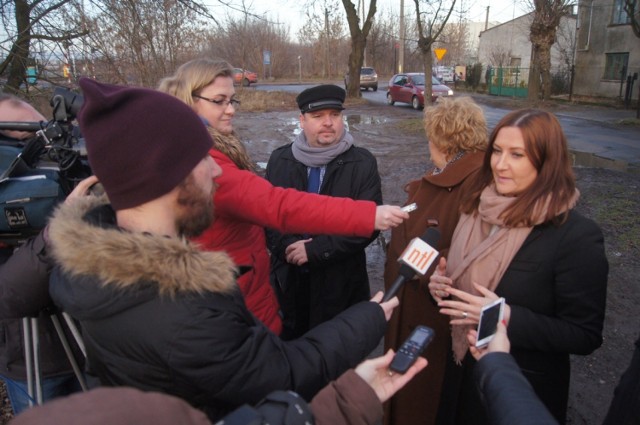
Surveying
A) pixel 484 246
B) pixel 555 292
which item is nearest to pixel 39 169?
pixel 484 246

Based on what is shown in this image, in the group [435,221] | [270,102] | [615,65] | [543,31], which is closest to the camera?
[435,221]

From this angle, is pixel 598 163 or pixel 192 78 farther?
pixel 598 163

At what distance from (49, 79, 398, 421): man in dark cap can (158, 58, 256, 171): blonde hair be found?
0.78 metres

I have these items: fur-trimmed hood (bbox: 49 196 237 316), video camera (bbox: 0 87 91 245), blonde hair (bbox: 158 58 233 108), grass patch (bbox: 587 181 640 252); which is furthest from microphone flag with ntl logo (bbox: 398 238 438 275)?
grass patch (bbox: 587 181 640 252)

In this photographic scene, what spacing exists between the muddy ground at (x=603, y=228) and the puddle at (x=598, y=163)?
71 cm

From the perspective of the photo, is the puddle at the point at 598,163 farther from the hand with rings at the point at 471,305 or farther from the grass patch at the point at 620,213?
the hand with rings at the point at 471,305

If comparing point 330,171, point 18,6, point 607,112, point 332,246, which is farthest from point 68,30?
point 607,112

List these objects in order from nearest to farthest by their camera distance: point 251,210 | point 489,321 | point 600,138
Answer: point 489,321 → point 251,210 → point 600,138

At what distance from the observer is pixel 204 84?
7.52 feet

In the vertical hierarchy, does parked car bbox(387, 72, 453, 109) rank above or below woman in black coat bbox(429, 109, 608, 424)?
above

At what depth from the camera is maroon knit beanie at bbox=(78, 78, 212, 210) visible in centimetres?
123

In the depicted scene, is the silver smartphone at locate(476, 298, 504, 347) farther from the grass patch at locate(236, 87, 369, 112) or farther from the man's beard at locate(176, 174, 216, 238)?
the grass patch at locate(236, 87, 369, 112)

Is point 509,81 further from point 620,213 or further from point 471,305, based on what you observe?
point 471,305

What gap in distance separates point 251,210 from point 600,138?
13379mm
